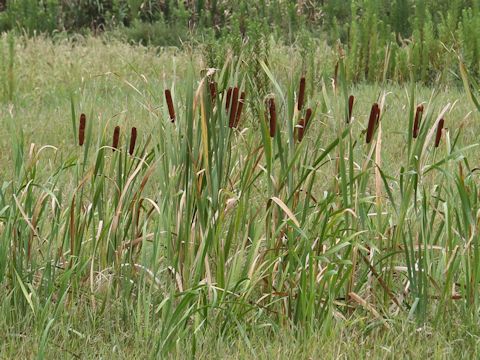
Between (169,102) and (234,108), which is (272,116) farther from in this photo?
(169,102)

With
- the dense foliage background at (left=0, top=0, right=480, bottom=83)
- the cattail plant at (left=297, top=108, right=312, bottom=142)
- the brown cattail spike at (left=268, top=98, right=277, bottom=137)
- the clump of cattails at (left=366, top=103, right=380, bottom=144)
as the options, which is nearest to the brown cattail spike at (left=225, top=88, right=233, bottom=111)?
the brown cattail spike at (left=268, top=98, right=277, bottom=137)

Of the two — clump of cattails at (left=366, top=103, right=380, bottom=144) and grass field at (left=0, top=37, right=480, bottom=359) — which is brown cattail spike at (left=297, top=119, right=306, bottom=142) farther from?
clump of cattails at (left=366, top=103, right=380, bottom=144)

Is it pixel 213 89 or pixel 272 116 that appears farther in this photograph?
pixel 213 89

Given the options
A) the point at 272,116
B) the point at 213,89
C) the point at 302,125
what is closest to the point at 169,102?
the point at 213,89

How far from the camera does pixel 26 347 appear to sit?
256cm

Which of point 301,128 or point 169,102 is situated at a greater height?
point 169,102

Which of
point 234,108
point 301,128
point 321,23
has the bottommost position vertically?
point 321,23

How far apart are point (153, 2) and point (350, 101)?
753 cm

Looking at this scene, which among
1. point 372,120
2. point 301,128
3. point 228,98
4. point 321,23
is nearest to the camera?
point 372,120

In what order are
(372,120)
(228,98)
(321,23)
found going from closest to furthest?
(372,120)
(228,98)
(321,23)

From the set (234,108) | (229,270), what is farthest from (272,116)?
(229,270)

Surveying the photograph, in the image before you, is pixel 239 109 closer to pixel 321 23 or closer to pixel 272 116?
pixel 272 116

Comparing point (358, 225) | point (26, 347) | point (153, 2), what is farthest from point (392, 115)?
point (153, 2)

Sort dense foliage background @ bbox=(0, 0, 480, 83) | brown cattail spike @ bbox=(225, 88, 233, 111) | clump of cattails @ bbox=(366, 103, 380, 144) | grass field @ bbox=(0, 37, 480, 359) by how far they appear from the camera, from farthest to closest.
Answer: dense foliage background @ bbox=(0, 0, 480, 83)
brown cattail spike @ bbox=(225, 88, 233, 111)
clump of cattails @ bbox=(366, 103, 380, 144)
grass field @ bbox=(0, 37, 480, 359)
